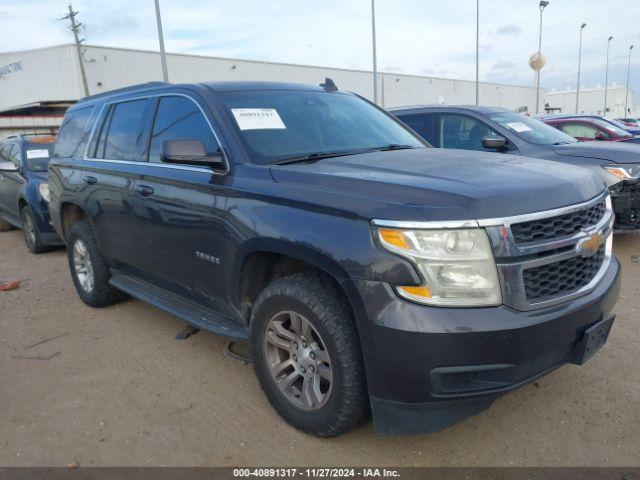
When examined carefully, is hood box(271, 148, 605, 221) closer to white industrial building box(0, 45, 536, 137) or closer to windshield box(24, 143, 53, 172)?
windshield box(24, 143, 53, 172)

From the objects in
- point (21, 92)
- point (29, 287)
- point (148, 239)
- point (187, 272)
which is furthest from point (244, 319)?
point (21, 92)

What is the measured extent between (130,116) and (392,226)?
2.86m

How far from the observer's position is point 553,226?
7.91 ft

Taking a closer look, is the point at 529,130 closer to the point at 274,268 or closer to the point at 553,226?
the point at 553,226

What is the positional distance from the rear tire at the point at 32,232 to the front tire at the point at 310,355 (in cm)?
576

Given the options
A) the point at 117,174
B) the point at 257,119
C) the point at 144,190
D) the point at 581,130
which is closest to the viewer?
the point at 257,119

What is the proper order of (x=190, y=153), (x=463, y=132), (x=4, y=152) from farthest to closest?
(x=4, y=152) < (x=463, y=132) < (x=190, y=153)

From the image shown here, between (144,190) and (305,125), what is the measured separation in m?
1.27

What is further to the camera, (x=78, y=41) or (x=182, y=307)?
(x=78, y=41)

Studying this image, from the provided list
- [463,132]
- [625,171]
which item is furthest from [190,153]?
[625,171]

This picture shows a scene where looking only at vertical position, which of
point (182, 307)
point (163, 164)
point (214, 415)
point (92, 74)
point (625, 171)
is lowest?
point (214, 415)

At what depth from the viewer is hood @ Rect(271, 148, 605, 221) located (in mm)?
2260

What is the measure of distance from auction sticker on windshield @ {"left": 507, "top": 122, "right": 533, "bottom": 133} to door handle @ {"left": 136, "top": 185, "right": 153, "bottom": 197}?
4.69 metres

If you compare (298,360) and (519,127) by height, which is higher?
(519,127)
